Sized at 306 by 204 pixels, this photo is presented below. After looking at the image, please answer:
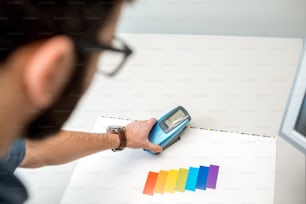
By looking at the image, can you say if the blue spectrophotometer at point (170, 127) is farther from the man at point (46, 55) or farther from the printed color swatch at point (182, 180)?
the man at point (46, 55)

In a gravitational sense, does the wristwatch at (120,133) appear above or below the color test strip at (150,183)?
above

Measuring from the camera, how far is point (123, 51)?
46cm

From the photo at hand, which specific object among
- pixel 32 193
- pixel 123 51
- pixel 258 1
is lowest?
pixel 32 193

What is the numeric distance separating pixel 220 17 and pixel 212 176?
52cm

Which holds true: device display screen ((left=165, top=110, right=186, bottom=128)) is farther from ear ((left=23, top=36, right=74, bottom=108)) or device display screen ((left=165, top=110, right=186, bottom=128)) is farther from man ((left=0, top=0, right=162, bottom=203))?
ear ((left=23, top=36, right=74, bottom=108))

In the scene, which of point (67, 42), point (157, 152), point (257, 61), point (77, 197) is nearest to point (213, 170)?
point (157, 152)

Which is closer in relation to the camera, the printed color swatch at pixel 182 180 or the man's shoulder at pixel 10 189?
the man's shoulder at pixel 10 189

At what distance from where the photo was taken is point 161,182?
0.76 metres

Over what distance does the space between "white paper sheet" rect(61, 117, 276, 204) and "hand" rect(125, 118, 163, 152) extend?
0.02 m

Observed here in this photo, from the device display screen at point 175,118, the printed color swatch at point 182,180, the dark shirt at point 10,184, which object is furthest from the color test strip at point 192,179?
the dark shirt at point 10,184

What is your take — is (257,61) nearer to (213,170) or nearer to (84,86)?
(213,170)

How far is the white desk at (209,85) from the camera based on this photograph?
0.88 metres

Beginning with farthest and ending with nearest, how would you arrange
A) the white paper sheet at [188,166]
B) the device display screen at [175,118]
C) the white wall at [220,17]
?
the white wall at [220,17] → the device display screen at [175,118] → the white paper sheet at [188,166]

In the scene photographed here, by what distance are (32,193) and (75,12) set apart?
20.8 inches
